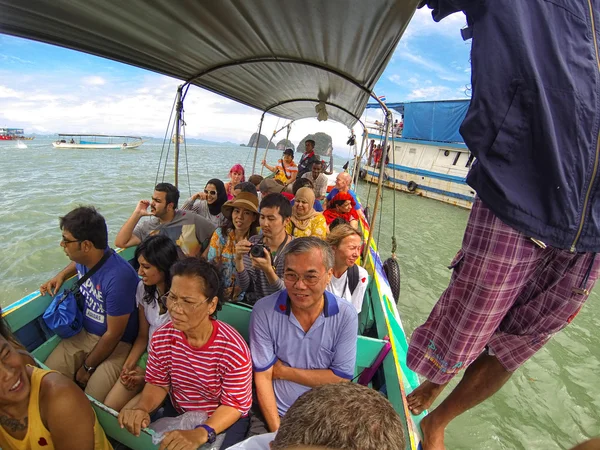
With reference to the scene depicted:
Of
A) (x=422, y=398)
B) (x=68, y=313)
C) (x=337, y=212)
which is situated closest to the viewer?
(x=422, y=398)

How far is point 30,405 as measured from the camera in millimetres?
1237

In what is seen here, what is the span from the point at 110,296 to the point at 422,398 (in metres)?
2.24

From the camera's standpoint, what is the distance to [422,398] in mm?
1812

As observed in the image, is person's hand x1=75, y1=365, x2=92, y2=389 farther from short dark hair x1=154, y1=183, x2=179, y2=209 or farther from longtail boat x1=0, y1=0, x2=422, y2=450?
short dark hair x1=154, y1=183, x2=179, y2=209

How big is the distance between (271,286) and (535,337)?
1692mm

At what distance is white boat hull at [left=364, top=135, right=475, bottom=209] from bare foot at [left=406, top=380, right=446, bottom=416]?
52.5 feet

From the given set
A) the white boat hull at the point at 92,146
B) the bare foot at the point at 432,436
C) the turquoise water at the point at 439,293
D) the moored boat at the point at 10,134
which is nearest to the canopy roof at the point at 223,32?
the bare foot at the point at 432,436

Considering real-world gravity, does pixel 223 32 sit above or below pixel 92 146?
above

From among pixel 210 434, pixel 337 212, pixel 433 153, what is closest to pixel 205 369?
pixel 210 434

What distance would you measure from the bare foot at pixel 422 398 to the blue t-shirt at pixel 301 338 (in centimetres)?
40

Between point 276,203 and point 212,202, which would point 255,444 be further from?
point 212,202

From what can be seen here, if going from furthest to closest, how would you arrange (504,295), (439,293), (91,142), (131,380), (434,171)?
1. (91,142)
2. (434,171)
3. (439,293)
4. (131,380)
5. (504,295)

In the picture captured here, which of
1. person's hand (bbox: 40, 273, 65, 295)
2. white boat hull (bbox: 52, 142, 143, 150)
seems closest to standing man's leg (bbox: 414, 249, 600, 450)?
person's hand (bbox: 40, 273, 65, 295)

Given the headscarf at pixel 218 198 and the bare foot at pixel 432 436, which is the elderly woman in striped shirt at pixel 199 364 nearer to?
the bare foot at pixel 432 436
